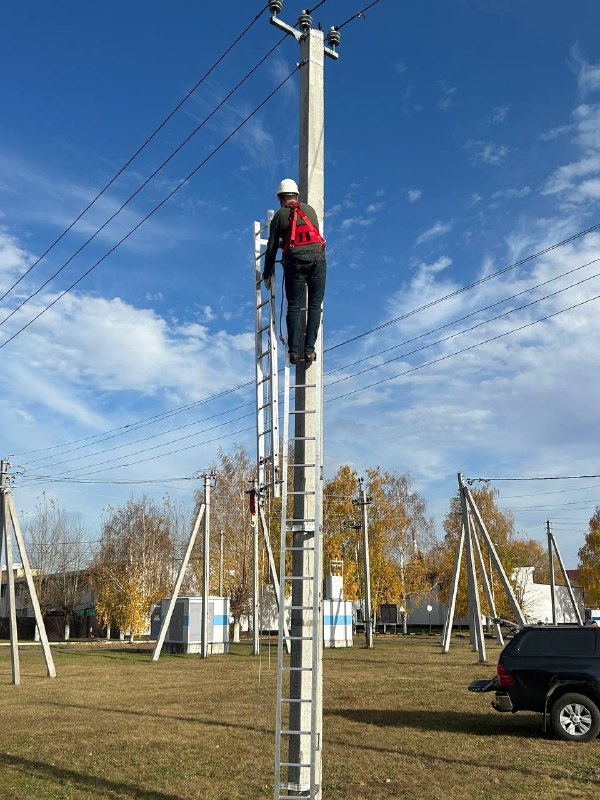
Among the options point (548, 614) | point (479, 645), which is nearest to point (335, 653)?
point (479, 645)

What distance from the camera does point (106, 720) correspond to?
14773 millimetres

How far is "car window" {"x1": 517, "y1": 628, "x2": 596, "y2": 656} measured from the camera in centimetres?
1298

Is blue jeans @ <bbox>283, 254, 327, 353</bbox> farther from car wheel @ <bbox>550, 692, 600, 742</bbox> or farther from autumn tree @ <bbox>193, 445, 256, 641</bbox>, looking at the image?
autumn tree @ <bbox>193, 445, 256, 641</bbox>

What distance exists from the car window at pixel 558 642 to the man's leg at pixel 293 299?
823cm

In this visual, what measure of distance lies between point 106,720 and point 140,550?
146ft

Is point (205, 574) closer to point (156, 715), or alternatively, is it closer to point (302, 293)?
point (156, 715)

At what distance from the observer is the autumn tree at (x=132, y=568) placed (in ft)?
174

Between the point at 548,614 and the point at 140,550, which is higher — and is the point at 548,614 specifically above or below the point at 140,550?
below

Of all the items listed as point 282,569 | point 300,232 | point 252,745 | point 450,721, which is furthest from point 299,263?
point 450,721

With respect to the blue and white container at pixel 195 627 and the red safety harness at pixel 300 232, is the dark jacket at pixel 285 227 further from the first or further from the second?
the blue and white container at pixel 195 627

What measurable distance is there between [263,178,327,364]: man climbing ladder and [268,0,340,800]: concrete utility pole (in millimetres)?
122

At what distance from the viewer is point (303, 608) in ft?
24.1

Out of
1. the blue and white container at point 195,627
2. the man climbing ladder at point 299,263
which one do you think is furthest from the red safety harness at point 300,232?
the blue and white container at point 195,627

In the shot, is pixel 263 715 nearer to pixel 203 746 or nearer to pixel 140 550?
pixel 203 746
